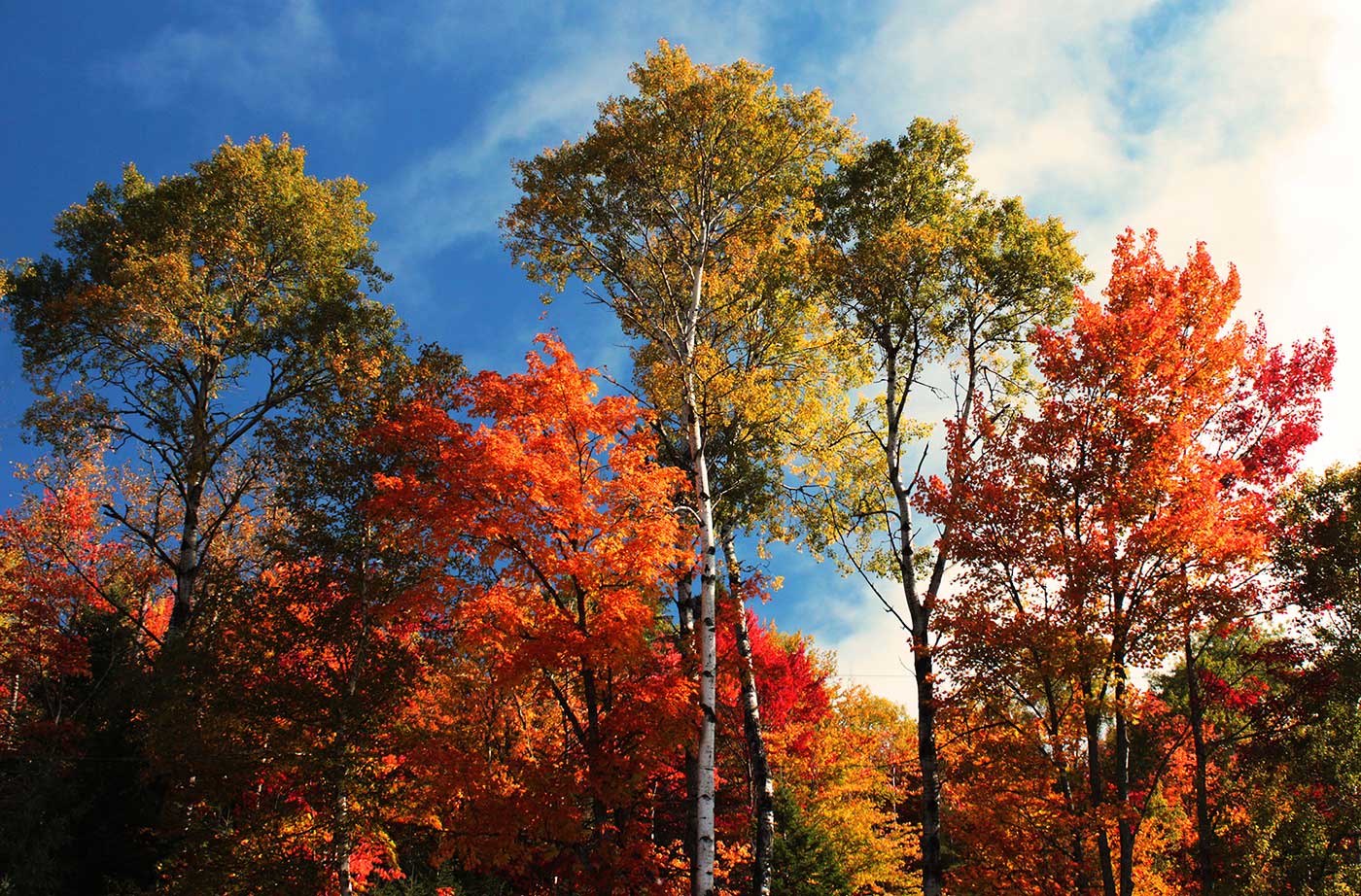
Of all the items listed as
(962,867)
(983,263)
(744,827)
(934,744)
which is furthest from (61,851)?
(983,263)

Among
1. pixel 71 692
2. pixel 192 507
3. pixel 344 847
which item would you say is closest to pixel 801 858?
pixel 344 847

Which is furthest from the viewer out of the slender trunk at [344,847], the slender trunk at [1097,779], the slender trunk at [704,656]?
the slender trunk at [344,847]

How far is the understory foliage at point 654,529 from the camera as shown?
11680 mm

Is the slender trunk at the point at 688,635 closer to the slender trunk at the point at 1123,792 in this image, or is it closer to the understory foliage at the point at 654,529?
the understory foliage at the point at 654,529

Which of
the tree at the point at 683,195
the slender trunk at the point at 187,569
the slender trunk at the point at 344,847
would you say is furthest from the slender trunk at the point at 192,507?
the tree at the point at 683,195

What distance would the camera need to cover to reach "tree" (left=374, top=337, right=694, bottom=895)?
37.8 ft

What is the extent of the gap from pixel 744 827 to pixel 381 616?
10594 mm

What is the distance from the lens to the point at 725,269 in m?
15.5

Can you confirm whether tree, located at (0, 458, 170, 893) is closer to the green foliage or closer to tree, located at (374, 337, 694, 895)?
tree, located at (374, 337, 694, 895)

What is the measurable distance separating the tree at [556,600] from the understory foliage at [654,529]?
7 cm

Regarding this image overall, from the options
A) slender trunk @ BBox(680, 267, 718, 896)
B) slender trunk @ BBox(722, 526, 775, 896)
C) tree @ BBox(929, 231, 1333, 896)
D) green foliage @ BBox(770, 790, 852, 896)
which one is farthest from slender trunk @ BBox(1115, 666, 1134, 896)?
green foliage @ BBox(770, 790, 852, 896)

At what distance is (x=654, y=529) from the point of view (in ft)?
40.2

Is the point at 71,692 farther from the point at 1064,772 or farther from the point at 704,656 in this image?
the point at 1064,772

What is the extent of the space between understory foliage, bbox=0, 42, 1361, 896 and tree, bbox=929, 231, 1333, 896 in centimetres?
6
